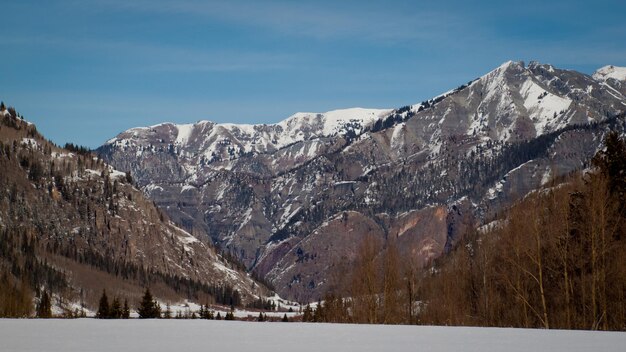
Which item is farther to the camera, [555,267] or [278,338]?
[555,267]

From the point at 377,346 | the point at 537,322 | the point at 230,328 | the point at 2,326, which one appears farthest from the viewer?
the point at 537,322

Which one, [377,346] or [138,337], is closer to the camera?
[377,346]

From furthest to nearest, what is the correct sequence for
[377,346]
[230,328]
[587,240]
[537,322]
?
1. [537,322]
2. [587,240]
3. [230,328]
4. [377,346]

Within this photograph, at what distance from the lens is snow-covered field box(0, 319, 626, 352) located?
154ft

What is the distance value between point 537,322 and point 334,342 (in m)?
41.6

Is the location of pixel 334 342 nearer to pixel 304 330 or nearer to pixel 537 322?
pixel 304 330

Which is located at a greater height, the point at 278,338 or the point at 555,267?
the point at 555,267

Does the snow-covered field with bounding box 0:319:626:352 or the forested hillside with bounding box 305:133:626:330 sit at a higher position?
the forested hillside with bounding box 305:133:626:330

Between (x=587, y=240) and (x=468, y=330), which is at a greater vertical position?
(x=587, y=240)

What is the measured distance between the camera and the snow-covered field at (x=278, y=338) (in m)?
46.9

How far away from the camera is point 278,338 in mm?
52875

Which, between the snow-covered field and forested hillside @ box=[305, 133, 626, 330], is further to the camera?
forested hillside @ box=[305, 133, 626, 330]

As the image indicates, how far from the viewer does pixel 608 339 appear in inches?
2012

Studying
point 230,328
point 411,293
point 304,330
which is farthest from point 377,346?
point 411,293
